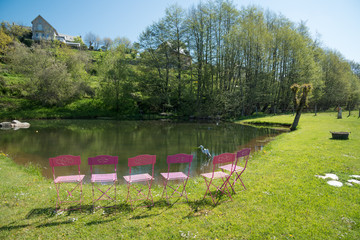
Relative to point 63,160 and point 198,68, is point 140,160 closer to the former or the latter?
point 63,160

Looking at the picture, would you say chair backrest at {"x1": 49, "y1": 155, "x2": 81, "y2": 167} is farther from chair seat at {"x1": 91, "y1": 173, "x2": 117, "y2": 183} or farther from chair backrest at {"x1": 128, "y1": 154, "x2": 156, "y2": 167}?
chair backrest at {"x1": 128, "y1": 154, "x2": 156, "y2": 167}

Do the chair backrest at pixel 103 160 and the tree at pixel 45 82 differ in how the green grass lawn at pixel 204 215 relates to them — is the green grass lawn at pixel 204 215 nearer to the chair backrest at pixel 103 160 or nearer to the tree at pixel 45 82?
the chair backrest at pixel 103 160

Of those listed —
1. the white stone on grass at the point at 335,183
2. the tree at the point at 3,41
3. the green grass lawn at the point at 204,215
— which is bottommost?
the green grass lawn at the point at 204,215

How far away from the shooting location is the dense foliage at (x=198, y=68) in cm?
3888

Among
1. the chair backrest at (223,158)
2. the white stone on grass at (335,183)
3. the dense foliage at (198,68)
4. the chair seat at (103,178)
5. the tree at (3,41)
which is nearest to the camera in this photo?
the chair seat at (103,178)

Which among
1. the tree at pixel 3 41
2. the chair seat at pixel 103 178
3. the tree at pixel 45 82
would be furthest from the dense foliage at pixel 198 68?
the chair seat at pixel 103 178

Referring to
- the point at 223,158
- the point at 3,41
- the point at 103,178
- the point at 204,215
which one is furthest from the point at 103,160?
the point at 3,41

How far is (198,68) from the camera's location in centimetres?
4094

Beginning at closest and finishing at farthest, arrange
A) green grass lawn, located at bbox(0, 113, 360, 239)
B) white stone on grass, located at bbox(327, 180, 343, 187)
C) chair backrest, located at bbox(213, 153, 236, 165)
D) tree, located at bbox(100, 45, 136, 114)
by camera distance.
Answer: green grass lawn, located at bbox(0, 113, 360, 239) < chair backrest, located at bbox(213, 153, 236, 165) < white stone on grass, located at bbox(327, 180, 343, 187) < tree, located at bbox(100, 45, 136, 114)

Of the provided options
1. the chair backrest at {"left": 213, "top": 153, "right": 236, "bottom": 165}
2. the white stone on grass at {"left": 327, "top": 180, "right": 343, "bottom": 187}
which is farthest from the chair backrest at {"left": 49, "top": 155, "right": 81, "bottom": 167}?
the white stone on grass at {"left": 327, "top": 180, "right": 343, "bottom": 187}

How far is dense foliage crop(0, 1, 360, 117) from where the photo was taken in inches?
1531

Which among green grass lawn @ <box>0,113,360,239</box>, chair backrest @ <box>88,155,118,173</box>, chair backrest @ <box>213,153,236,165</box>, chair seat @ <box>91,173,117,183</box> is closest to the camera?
green grass lawn @ <box>0,113,360,239</box>

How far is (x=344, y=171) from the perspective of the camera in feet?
27.2

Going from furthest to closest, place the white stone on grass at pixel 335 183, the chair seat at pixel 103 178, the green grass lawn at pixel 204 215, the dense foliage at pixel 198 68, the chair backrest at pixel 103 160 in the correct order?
the dense foliage at pixel 198 68, the white stone on grass at pixel 335 183, the chair seat at pixel 103 178, the chair backrest at pixel 103 160, the green grass lawn at pixel 204 215
